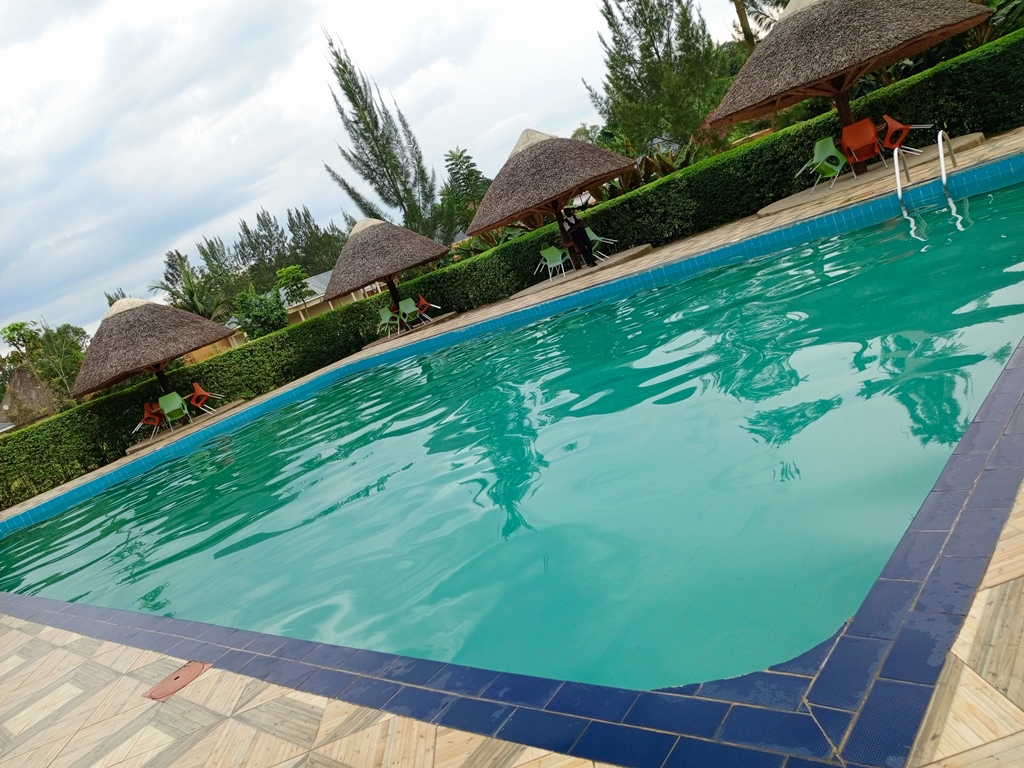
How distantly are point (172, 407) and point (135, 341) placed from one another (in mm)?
1645

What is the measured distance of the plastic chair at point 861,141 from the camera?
10797 mm

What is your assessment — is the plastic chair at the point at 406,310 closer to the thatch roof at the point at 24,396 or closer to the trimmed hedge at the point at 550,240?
the trimmed hedge at the point at 550,240

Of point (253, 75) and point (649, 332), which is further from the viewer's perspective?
point (253, 75)

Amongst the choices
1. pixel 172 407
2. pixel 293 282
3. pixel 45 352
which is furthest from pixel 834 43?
pixel 45 352

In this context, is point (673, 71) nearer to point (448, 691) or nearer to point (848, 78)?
point (848, 78)

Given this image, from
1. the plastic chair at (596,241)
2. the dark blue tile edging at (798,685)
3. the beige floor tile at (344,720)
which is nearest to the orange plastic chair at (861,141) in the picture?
the plastic chair at (596,241)

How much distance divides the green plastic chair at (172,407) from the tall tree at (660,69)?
14.1 meters

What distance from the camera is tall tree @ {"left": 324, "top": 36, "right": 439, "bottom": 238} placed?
27.3 m

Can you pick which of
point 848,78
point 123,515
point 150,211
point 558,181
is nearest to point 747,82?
point 848,78

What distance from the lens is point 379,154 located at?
28.8 meters

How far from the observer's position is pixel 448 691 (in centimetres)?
250

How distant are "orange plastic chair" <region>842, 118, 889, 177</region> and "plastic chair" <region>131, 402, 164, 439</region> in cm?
1439

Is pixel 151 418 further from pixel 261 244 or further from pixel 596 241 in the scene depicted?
pixel 261 244

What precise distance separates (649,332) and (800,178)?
6.43 metres
